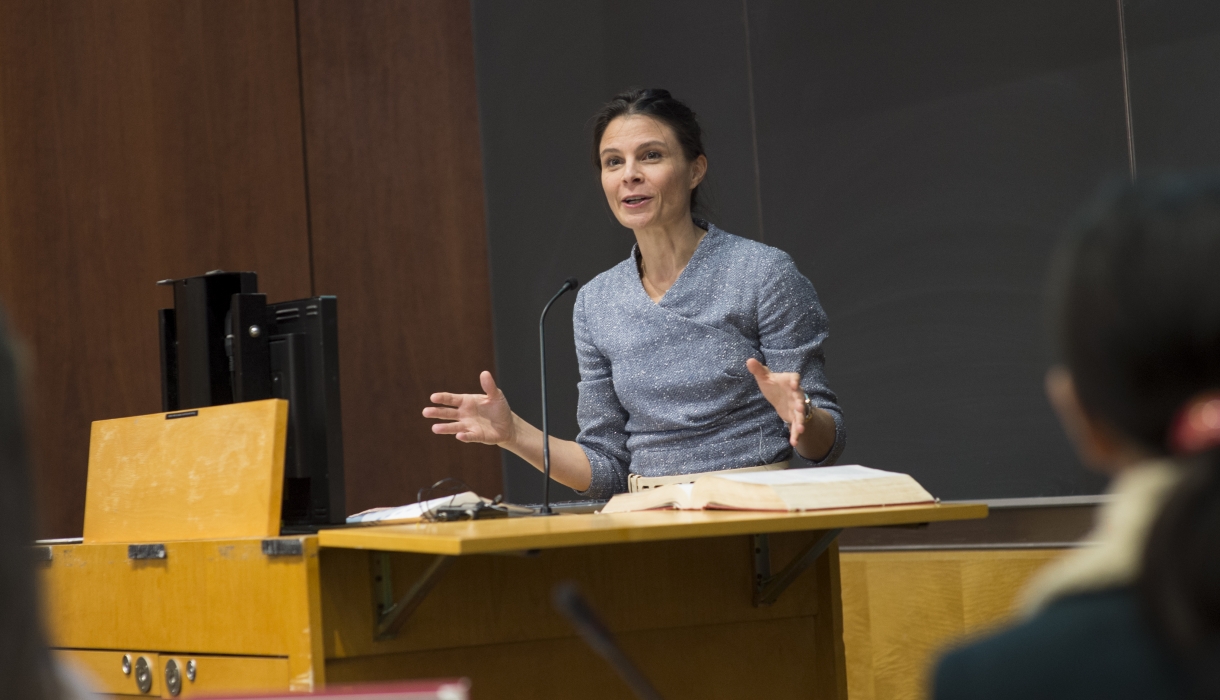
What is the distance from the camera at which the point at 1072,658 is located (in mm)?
664

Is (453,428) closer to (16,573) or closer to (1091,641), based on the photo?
(16,573)

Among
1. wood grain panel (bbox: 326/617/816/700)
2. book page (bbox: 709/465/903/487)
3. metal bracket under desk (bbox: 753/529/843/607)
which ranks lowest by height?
wood grain panel (bbox: 326/617/816/700)

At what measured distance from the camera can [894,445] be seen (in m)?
3.51

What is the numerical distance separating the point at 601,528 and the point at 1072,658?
Answer: 3.13ft

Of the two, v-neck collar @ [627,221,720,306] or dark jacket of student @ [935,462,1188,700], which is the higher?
v-neck collar @ [627,221,720,306]

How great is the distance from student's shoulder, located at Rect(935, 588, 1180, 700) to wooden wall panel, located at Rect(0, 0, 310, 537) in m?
3.34

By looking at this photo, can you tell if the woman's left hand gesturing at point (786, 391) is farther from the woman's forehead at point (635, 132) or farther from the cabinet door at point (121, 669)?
the cabinet door at point (121, 669)

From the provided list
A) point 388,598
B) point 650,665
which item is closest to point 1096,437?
point 388,598

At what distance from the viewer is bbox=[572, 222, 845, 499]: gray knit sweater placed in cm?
251

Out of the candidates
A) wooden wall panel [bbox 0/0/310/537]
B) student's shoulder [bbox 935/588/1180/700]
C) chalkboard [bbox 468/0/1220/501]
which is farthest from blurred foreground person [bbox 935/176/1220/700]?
wooden wall panel [bbox 0/0/310/537]

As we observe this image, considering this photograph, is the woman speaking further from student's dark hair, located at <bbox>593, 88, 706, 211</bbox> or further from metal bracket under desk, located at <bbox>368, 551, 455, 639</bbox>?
metal bracket under desk, located at <bbox>368, 551, 455, 639</bbox>

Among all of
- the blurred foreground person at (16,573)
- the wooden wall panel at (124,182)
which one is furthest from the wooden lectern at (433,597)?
the wooden wall panel at (124,182)

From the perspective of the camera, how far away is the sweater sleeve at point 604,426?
2652 mm

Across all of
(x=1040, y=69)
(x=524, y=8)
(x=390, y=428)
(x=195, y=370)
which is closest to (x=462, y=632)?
(x=195, y=370)
